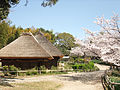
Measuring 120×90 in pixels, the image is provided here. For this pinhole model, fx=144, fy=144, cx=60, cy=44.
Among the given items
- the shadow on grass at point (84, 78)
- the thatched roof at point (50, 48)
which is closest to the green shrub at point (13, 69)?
the shadow on grass at point (84, 78)

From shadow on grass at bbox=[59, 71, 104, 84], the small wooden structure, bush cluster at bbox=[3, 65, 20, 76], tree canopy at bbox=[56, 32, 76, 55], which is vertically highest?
tree canopy at bbox=[56, 32, 76, 55]

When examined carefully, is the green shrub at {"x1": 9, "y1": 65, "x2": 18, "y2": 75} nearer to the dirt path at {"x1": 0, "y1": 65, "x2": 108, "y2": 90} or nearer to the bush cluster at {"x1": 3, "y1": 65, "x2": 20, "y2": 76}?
the bush cluster at {"x1": 3, "y1": 65, "x2": 20, "y2": 76}

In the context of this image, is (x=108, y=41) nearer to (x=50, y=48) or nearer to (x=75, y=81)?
(x=75, y=81)

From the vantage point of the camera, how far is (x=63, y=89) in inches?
445

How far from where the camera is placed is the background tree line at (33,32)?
4412cm

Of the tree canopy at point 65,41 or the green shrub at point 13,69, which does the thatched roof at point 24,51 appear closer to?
the green shrub at point 13,69

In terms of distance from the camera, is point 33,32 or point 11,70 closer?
point 11,70

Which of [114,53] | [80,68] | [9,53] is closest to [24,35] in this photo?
[9,53]

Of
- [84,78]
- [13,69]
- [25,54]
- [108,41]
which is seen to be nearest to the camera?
[108,41]

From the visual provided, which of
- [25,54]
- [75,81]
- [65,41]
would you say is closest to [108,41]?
[75,81]

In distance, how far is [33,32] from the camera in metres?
62.3

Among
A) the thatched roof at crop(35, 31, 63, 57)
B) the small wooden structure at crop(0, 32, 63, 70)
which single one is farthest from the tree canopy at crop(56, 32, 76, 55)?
the small wooden structure at crop(0, 32, 63, 70)

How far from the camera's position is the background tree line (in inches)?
→ 1737

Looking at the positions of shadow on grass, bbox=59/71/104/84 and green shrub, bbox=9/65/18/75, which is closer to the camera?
shadow on grass, bbox=59/71/104/84
